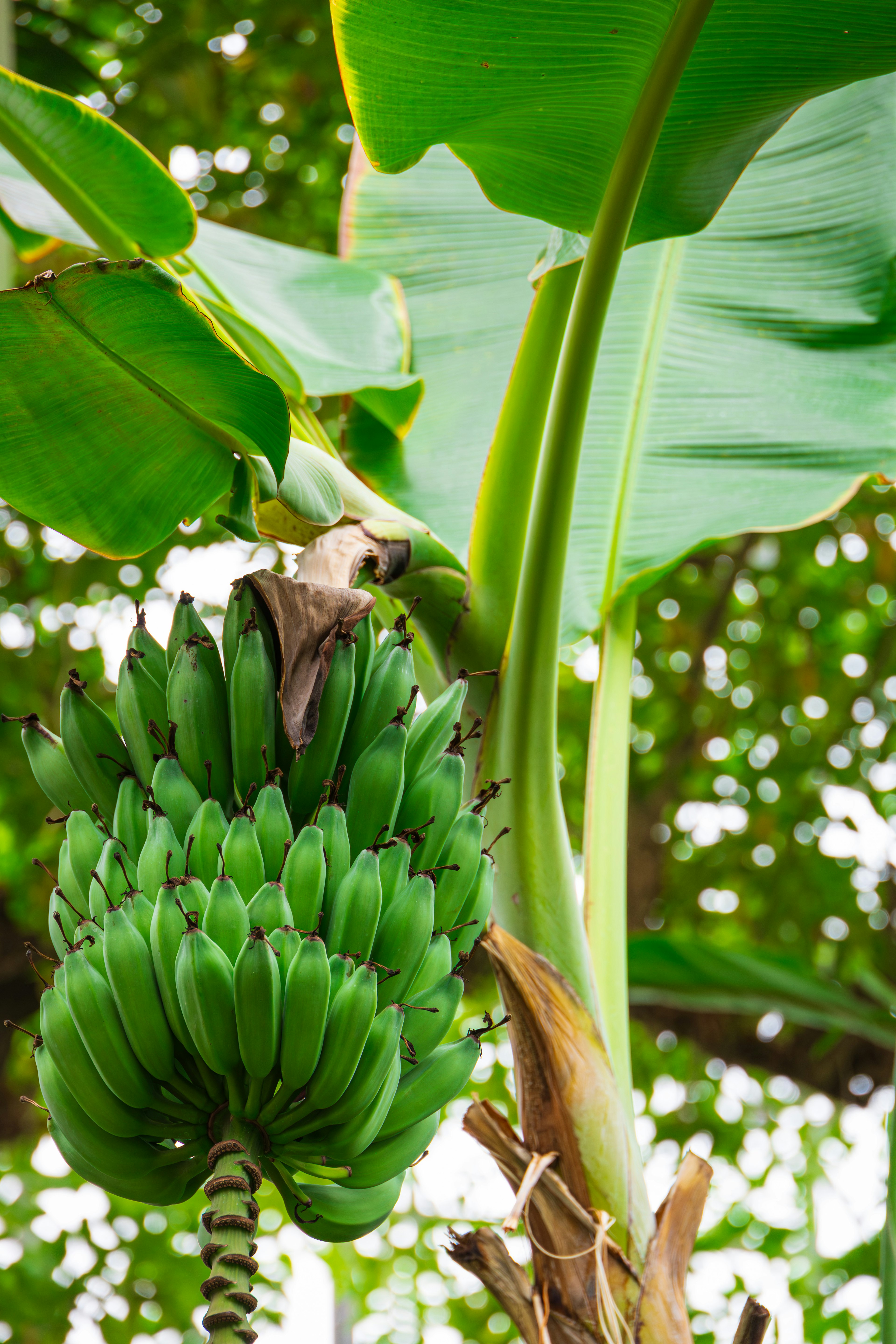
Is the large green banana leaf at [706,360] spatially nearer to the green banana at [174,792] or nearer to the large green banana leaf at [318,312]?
Answer: the large green banana leaf at [318,312]

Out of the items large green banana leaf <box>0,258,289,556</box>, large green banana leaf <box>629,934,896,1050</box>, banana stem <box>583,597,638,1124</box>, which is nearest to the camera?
large green banana leaf <box>0,258,289,556</box>

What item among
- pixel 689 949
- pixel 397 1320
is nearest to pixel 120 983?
pixel 689 949

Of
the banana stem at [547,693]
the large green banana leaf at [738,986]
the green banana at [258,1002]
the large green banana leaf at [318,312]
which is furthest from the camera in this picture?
the large green banana leaf at [738,986]

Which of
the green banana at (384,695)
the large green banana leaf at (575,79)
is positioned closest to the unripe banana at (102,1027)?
the green banana at (384,695)

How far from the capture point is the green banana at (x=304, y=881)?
64 cm

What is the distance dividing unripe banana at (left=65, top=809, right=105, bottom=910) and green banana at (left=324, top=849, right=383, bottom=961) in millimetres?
173

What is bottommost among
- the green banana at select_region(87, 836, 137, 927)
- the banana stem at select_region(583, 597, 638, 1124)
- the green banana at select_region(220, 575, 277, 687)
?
the banana stem at select_region(583, 597, 638, 1124)

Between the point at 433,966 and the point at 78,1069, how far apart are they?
8.8 inches

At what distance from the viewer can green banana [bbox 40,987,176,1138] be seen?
63 centimetres

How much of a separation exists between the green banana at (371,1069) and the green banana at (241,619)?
23 cm

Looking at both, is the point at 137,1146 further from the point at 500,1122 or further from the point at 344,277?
the point at 344,277

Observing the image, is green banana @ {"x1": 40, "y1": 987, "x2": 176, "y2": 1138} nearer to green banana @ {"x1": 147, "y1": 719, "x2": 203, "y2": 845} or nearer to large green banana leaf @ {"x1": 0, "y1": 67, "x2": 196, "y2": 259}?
green banana @ {"x1": 147, "y1": 719, "x2": 203, "y2": 845}

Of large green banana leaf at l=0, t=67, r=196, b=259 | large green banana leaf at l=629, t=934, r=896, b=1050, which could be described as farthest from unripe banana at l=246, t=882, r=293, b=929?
large green banana leaf at l=629, t=934, r=896, b=1050

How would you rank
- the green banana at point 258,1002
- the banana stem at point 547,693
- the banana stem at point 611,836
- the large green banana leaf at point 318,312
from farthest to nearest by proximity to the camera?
the large green banana leaf at point 318,312 < the banana stem at point 611,836 < the banana stem at point 547,693 < the green banana at point 258,1002
